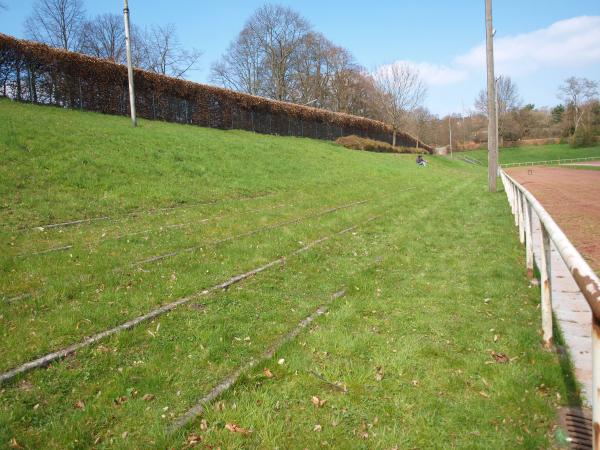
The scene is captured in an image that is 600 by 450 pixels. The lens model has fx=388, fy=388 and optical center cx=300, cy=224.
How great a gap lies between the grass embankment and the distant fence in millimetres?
9432

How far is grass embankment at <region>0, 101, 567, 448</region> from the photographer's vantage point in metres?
2.83

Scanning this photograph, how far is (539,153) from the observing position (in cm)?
7000

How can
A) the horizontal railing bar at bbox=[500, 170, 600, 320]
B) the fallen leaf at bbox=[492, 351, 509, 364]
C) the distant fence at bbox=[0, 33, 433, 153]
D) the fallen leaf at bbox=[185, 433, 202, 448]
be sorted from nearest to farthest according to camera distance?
the horizontal railing bar at bbox=[500, 170, 600, 320] → the fallen leaf at bbox=[185, 433, 202, 448] → the fallen leaf at bbox=[492, 351, 509, 364] → the distant fence at bbox=[0, 33, 433, 153]

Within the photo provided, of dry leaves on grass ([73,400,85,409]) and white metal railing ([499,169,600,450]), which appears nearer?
white metal railing ([499,169,600,450])

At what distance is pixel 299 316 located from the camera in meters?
4.65

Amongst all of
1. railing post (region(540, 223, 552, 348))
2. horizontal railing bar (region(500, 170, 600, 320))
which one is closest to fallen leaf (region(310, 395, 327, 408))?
horizontal railing bar (region(500, 170, 600, 320))

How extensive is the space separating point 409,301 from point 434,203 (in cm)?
997

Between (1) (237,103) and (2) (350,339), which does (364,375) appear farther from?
(1) (237,103)

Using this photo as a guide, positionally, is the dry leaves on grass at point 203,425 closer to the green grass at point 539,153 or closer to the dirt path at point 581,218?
the dirt path at point 581,218

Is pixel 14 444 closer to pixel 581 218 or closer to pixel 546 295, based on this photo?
pixel 546 295

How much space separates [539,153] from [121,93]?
237ft

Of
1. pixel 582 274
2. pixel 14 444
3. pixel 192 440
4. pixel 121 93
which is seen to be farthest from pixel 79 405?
pixel 121 93

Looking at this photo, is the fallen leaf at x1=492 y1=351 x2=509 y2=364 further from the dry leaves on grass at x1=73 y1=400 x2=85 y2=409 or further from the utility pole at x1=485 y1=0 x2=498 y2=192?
the utility pole at x1=485 y1=0 x2=498 y2=192

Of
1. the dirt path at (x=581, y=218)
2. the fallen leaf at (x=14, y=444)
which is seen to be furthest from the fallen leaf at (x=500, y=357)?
the fallen leaf at (x=14, y=444)
